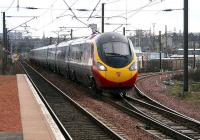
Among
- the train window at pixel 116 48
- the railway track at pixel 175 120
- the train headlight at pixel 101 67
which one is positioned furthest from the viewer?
the train window at pixel 116 48

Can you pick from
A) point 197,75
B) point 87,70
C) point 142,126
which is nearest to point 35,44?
point 197,75

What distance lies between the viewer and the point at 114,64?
21500 mm

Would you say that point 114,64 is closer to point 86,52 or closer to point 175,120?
point 86,52

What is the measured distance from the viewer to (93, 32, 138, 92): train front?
2142 centimetres

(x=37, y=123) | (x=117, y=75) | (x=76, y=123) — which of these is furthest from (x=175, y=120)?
(x=117, y=75)

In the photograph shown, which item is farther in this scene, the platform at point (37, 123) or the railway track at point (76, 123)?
the railway track at point (76, 123)

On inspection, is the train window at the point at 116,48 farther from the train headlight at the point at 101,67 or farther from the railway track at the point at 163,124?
the railway track at the point at 163,124

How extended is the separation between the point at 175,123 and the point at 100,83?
22.3 ft

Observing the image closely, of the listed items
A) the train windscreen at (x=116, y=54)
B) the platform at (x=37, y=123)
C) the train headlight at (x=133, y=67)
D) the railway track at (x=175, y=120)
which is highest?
the train windscreen at (x=116, y=54)

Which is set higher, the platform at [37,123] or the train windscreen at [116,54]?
the train windscreen at [116,54]

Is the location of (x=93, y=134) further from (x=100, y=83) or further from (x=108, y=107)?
(x=100, y=83)

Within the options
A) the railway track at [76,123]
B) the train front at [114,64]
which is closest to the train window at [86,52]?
the train front at [114,64]

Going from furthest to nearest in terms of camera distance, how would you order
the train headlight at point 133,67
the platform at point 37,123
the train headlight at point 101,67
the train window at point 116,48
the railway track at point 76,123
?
the train window at point 116,48 → the train headlight at point 133,67 → the train headlight at point 101,67 → the railway track at point 76,123 → the platform at point 37,123

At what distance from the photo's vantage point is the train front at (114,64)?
70.3 ft
